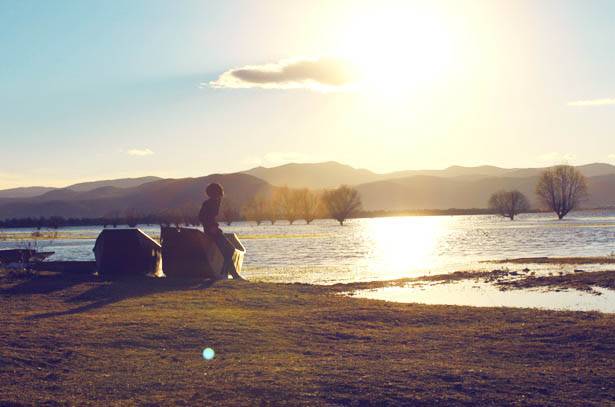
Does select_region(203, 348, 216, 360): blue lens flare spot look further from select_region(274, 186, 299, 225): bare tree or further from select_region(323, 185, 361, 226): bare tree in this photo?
select_region(274, 186, 299, 225): bare tree

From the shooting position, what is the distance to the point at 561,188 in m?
140

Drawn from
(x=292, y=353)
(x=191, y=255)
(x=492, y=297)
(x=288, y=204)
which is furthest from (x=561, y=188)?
(x=292, y=353)

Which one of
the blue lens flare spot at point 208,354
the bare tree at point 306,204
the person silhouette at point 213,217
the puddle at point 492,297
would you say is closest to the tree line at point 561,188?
the bare tree at point 306,204

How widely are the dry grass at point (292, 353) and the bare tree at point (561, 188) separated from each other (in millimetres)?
130900

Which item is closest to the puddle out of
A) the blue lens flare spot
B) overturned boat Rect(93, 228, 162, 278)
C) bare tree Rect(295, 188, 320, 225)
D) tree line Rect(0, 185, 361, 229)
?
overturned boat Rect(93, 228, 162, 278)

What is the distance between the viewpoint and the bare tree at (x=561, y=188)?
454 feet

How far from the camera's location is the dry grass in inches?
358

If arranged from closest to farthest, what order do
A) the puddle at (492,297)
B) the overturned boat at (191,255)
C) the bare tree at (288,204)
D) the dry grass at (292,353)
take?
the dry grass at (292,353), the puddle at (492,297), the overturned boat at (191,255), the bare tree at (288,204)

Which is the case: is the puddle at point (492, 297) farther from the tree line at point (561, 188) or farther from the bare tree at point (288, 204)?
the bare tree at point (288, 204)

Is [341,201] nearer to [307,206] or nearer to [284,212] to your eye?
[307,206]

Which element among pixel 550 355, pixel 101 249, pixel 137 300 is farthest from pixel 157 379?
pixel 101 249

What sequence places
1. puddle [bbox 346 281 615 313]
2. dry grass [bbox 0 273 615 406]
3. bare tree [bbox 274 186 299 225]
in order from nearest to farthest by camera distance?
dry grass [bbox 0 273 615 406] → puddle [bbox 346 281 615 313] → bare tree [bbox 274 186 299 225]

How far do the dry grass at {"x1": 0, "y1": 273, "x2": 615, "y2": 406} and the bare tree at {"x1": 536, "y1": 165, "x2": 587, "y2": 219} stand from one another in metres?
131

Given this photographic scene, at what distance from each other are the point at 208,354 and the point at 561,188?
462 ft
